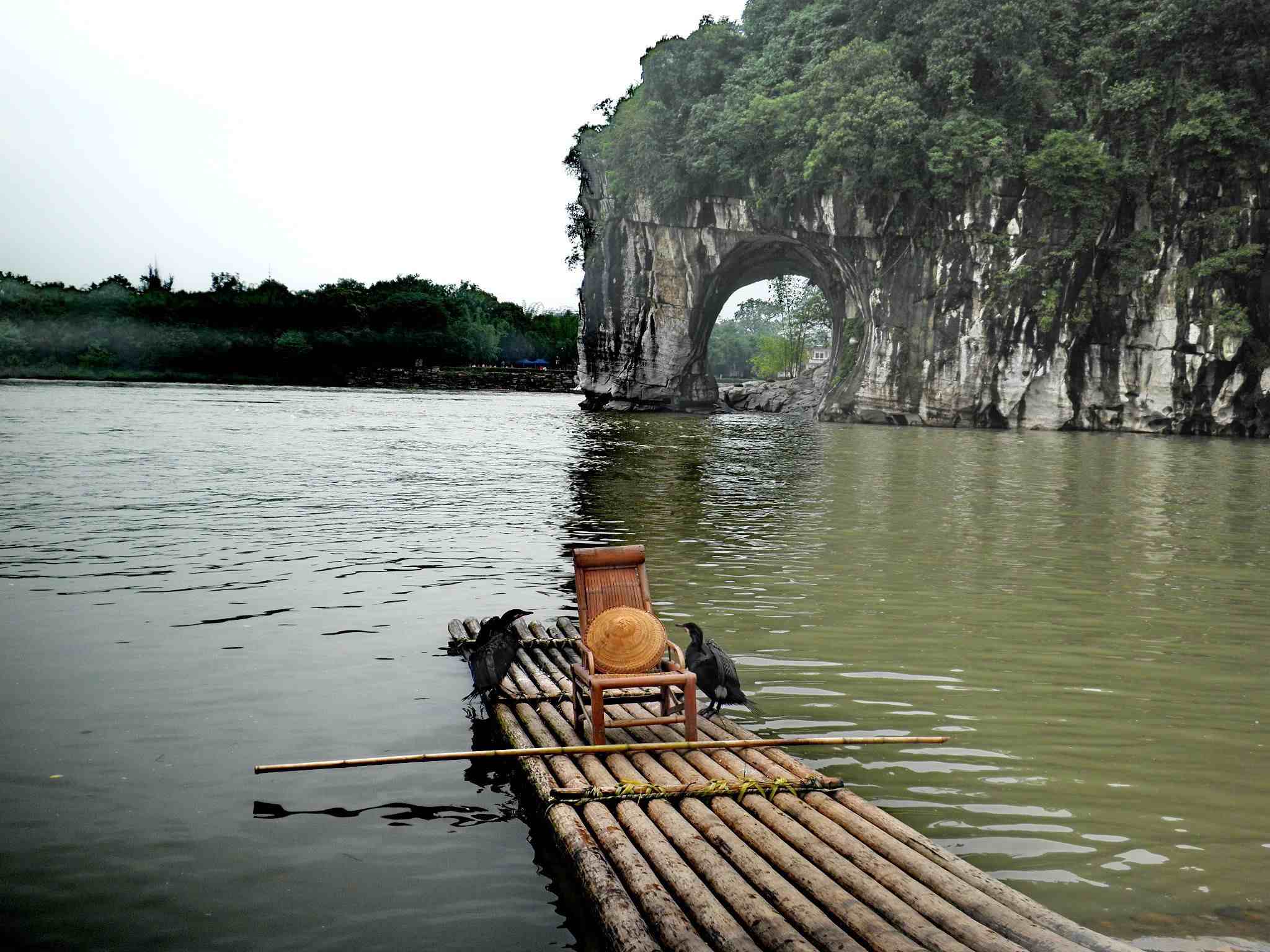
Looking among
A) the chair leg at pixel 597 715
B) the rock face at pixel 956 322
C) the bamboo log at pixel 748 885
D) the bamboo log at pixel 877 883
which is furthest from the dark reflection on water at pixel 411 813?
the rock face at pixel 956 322

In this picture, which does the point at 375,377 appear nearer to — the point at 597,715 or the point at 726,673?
the point at 726,673

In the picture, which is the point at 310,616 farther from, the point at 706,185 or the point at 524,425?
the point at 706,185

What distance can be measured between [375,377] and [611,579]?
102 metres

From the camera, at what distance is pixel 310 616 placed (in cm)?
891

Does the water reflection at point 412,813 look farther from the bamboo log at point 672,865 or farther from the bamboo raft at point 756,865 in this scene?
the bamboo log at point 672,865

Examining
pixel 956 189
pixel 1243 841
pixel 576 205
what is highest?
pixel 576 205

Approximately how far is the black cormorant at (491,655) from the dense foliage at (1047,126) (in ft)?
128

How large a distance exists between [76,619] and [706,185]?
157ft

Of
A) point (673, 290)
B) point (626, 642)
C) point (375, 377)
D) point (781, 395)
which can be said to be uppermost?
point (673, 290)

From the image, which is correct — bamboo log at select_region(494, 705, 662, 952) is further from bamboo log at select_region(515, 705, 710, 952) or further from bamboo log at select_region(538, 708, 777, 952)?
bamboo log at select_region(538, 708, 777, 952)

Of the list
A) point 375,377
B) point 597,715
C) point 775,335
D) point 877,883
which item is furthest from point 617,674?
point 775,335

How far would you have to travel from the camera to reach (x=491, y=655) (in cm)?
641

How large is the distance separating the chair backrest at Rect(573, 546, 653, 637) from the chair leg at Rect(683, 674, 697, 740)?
3.09 feet

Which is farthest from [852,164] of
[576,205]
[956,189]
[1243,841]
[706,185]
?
[1243,841]
